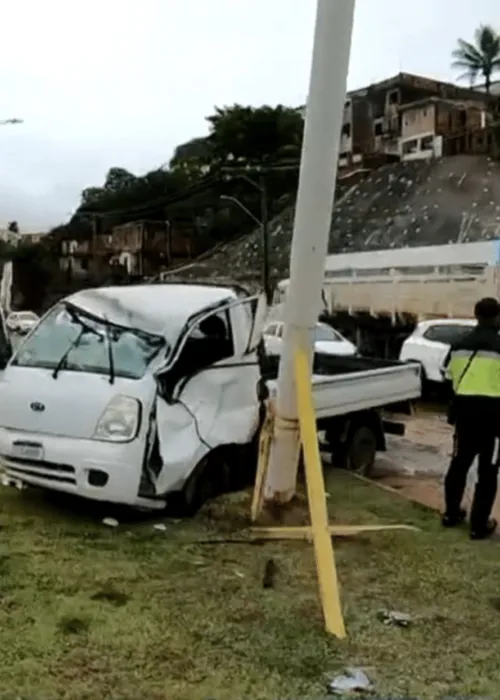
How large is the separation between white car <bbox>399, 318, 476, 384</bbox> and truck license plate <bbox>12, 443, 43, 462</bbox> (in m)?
12.4

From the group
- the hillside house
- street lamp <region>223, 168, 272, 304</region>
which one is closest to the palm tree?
the hillside house

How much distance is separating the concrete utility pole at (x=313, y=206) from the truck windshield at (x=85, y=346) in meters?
1.15

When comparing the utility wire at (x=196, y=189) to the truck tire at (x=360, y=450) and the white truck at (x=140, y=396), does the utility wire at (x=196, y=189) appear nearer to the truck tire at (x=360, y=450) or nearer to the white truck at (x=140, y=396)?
the truck tire at (x=360, y=450)

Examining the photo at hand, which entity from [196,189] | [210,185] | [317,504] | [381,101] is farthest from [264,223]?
[381,101]

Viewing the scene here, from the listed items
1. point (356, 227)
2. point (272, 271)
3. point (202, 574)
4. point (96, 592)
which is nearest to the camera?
point (96, 592)

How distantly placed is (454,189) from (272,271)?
403 inches

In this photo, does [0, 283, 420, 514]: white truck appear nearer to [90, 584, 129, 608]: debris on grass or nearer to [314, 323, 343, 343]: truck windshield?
[90, 584, 129, 608]: debris on grass

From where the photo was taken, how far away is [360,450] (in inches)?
437

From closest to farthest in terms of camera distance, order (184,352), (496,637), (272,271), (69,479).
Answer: (496,637), (69,479), (184,352), (272,271)

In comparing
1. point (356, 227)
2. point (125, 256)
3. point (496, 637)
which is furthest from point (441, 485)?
point (125, 256)

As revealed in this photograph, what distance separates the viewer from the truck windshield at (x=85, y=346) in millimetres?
7980

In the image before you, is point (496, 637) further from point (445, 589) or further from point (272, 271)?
point (272, 271)

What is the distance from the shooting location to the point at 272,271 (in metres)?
→ 41.2

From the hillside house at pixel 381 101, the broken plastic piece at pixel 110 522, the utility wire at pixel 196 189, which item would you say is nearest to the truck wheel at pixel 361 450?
the broken plastic piece at pixel 110 522
